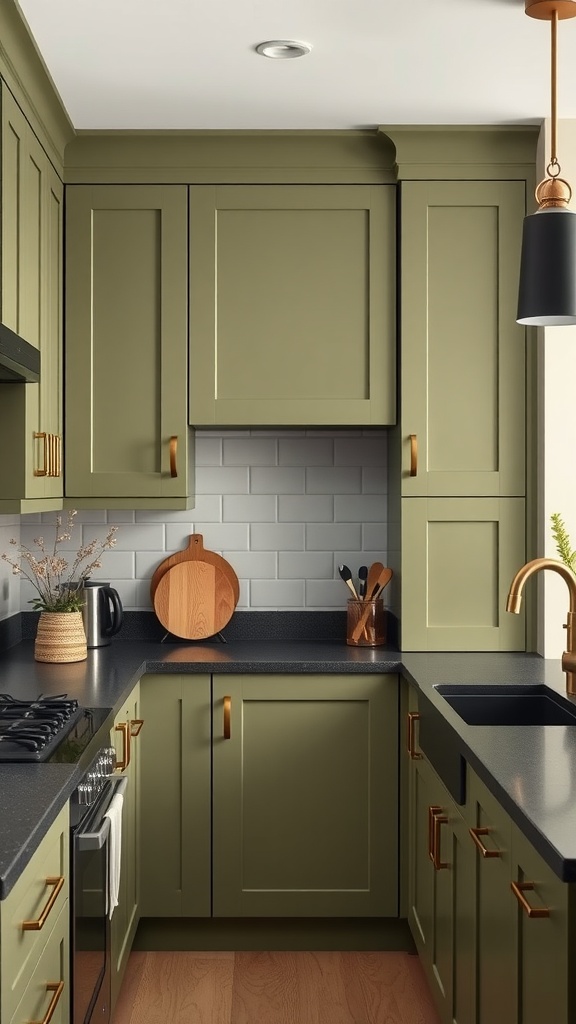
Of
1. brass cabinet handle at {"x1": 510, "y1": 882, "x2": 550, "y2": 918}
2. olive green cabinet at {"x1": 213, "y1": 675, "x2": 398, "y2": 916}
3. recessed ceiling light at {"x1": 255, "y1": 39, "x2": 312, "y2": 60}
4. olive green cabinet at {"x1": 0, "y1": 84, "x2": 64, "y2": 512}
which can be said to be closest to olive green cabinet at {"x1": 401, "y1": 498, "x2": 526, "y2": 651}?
olive green cabinet at {"x1": 213, "y1": 675, "x2": 398, "y2": 916}

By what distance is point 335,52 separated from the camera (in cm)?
279

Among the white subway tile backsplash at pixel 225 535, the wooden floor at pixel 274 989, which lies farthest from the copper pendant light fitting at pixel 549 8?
the wooden floor at pixel 274 989

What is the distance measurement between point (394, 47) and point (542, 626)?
1782 millimetres

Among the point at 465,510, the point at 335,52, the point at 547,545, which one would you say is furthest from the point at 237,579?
the point at 335,52

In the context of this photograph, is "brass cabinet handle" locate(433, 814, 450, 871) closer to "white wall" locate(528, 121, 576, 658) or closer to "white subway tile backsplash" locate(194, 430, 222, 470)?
"white wall" locate(528, 121, 576, 658)

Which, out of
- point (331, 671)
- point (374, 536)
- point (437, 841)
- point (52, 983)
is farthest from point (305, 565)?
point (52, 983)

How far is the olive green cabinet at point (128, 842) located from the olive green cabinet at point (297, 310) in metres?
1.04

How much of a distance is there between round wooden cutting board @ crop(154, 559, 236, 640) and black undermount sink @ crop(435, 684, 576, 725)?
40.0 inches

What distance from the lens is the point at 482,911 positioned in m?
2.19

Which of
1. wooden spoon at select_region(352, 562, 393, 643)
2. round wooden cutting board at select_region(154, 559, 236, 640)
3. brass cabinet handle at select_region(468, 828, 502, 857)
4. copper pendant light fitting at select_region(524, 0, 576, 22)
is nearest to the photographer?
brass cabinet handle at select_region(468, 828, 502, 857)

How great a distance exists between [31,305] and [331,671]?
1.40 m

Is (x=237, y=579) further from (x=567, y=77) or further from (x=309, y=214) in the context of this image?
(x=567, y=77)

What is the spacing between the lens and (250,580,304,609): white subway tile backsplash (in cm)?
383

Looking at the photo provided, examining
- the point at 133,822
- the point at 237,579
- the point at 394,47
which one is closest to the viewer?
the point at 394,47
